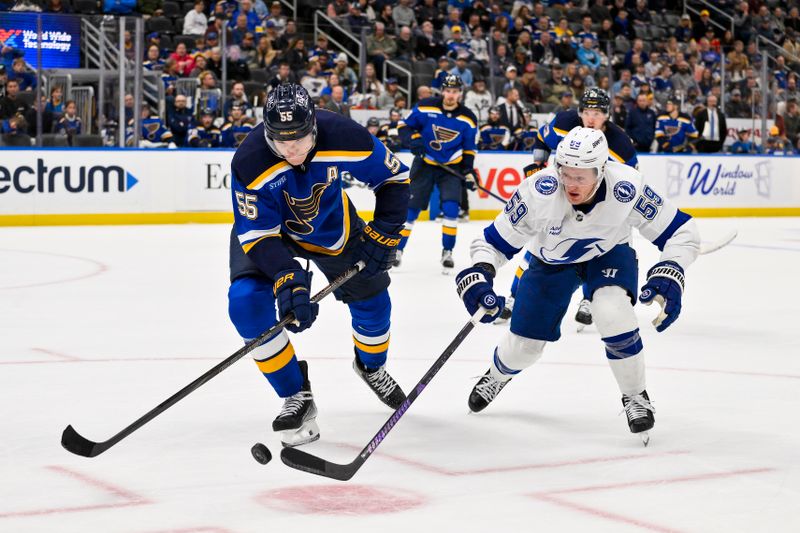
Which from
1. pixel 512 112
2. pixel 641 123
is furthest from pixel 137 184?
pixel 641 123

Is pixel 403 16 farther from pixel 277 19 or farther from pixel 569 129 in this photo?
pixel 569 129

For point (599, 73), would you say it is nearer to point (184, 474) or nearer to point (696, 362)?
point (696, 362)

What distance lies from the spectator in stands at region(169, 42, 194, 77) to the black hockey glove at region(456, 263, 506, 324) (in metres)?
9.55

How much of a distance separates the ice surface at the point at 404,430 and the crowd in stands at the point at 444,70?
551cm

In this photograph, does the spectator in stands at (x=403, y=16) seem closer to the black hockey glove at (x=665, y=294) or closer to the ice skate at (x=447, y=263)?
the ice skate at (x=447, y=263)

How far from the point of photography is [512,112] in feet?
45.9

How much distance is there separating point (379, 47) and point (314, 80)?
4.41ft

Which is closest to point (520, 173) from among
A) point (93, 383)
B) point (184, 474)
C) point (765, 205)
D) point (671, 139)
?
point (671, 139)

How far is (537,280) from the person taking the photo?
151 inches

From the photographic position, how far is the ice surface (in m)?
2.88

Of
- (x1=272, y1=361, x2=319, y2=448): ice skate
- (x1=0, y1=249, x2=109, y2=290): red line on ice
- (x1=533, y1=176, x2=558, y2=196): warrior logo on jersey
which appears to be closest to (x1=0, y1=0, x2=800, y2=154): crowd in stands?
(x1=0, y1=249, x2=109, y2=290): red line on ice

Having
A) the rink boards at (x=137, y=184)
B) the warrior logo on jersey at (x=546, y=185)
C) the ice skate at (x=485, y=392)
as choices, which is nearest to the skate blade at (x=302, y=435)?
the ice skate at (x=485, y=392)

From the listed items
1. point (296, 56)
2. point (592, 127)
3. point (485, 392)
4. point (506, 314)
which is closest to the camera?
point (485, 392)

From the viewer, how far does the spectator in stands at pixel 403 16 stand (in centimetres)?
1523
